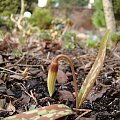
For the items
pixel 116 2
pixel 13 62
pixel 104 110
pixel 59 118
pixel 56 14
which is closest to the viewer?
pixel 59 118

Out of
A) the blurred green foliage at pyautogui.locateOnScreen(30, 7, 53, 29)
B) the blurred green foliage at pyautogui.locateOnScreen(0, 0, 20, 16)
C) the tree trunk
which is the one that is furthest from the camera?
the blurred green foliage at pyautogui.locateOnScreen(30, 7, 53, 29)

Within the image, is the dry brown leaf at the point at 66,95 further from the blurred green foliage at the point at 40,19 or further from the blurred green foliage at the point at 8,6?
the blurred green foliage at the point at 40,19

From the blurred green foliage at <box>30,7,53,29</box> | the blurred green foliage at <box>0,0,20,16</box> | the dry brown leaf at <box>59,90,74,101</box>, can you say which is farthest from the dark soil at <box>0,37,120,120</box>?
the blurred green foliage at <box>30,7,53,29</box>

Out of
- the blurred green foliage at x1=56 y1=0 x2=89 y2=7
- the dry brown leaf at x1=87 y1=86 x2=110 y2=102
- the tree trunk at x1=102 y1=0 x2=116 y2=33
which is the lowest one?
the dry brown leaf at x1=87 y1=86 x2=110 y2=102

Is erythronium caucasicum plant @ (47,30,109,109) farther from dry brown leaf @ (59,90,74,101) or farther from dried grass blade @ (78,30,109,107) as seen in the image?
dry brown leaf @ (59,90,74,101)

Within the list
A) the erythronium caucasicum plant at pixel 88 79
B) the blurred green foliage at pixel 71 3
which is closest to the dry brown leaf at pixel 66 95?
the erythronium caucasicum plant at pixel 88 79

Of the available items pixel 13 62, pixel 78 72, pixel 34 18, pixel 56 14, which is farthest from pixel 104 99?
pixel 56 14

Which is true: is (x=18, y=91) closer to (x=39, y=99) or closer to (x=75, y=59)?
(x=39, y=99)

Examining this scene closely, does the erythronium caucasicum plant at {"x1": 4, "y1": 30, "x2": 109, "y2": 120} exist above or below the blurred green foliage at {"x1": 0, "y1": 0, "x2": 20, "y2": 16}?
below
